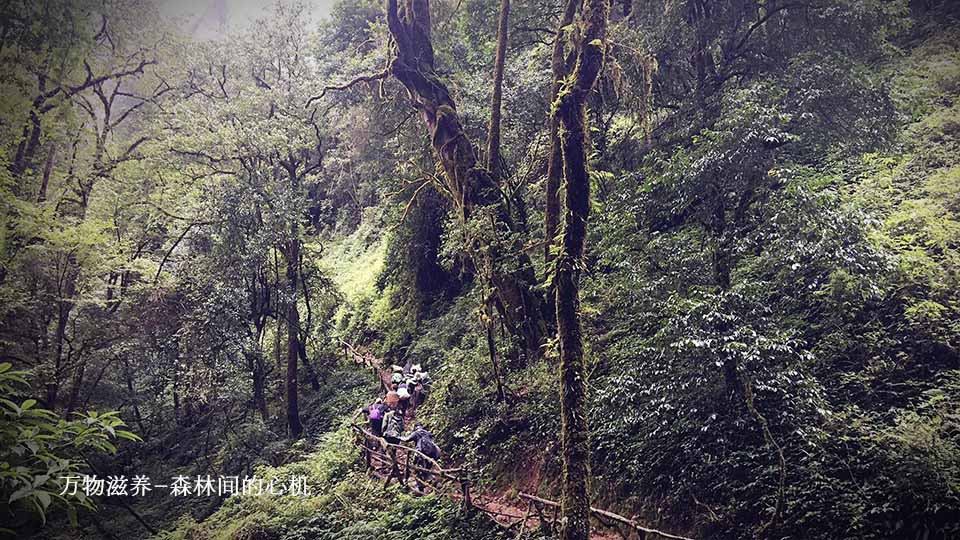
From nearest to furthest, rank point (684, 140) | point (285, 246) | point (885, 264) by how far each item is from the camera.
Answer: point (885, 264)
point (684, 140)
point (285, 246)

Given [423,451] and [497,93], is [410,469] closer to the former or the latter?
[423,451]

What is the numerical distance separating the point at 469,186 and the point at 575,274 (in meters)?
4.22

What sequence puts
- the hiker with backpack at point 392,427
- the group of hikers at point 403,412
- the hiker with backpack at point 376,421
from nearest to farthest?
the group of hikers at point 403,412, the hiker with backpack at point 392,427, the hiker with backpack at point 376,421

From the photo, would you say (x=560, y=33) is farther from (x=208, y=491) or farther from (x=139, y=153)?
(x=139, y=153)

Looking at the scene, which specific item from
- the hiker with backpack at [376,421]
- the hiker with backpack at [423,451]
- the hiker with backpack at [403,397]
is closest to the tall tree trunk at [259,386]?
the hiker with backpack at [376,421]

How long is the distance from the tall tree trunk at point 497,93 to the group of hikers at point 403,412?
4.53 metres

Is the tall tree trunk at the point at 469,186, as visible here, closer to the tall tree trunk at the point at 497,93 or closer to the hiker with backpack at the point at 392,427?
the tall tree trunk at the point at 497,93

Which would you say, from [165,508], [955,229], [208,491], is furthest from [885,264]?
[165,508]

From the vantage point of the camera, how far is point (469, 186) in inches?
359

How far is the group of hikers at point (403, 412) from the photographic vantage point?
8.74 meters

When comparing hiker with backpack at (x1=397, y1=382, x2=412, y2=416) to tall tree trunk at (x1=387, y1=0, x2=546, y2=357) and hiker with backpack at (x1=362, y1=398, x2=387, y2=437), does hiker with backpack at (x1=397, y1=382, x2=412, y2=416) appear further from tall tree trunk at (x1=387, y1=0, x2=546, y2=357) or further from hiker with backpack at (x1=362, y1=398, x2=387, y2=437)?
tall tree trunk at (x1=387, y1=0, x2=546, y2=357)

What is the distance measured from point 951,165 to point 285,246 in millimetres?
11464

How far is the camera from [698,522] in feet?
18.3

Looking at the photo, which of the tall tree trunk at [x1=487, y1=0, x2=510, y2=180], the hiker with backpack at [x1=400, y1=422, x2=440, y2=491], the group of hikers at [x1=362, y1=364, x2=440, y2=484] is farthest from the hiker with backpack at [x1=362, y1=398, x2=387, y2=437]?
the tall tree trunk at [x1=487, y1=0, x2=510, y2=180]
